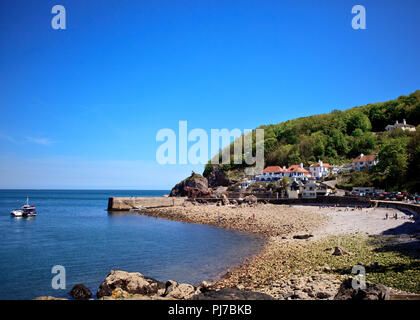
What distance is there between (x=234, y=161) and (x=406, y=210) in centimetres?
9474

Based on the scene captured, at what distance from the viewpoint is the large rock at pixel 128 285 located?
13445 mm

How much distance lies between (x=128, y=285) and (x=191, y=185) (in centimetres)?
7306

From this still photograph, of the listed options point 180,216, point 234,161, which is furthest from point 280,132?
point 180,216

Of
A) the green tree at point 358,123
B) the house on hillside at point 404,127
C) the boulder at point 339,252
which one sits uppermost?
the green tree at point 358,123

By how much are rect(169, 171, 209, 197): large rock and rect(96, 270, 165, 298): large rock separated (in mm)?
69359

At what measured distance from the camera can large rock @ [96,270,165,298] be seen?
529 inches

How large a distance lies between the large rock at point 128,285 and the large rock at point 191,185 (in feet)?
228

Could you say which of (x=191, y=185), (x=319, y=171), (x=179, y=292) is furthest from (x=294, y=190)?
(x=179, y=292)

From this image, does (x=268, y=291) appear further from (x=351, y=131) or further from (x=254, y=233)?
(x=351, y=131)

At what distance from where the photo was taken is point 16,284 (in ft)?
54.2

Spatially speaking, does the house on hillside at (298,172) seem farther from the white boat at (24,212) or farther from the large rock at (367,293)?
the large rock at (367,293)

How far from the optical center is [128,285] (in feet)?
44.9

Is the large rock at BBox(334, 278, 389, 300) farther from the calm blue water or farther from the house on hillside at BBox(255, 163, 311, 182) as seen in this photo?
the house on hillside at BBox(255, 163, 311, 182)

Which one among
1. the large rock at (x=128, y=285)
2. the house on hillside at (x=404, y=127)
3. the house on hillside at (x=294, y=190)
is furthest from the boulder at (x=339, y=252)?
the house on hillside at (x=404, y=127)
